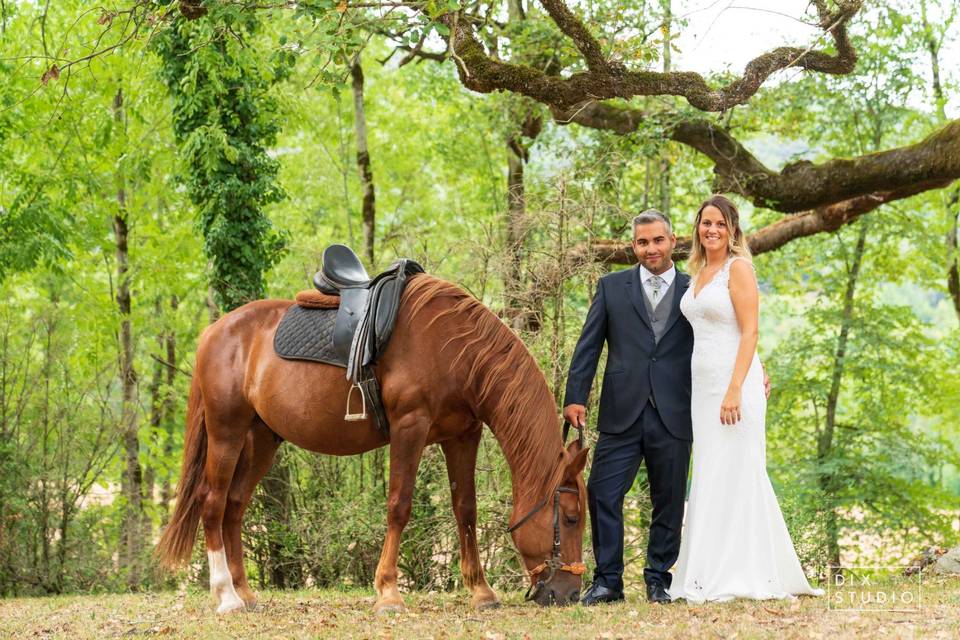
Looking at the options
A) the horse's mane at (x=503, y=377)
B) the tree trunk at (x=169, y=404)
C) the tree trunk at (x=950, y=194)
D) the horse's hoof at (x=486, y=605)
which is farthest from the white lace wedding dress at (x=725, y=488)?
the tree trunk at (x=169, y=404)

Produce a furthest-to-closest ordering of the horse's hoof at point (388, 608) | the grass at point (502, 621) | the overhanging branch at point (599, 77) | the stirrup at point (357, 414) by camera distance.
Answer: the overhanging branch at point (599, 77)
the stirrup at point (357, 414)
the horse's hoof at point (388, 608)
the grass at point (502, 621)

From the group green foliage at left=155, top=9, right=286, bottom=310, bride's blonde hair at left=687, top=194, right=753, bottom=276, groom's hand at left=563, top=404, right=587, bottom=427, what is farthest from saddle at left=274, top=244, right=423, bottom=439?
green foliage at left=155, top=9, right=286, bottom=310

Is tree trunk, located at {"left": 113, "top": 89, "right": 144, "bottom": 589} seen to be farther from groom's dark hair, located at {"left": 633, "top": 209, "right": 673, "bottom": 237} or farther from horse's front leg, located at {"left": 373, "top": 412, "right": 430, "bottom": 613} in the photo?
groom's dark hair, located at {"left": 633, "top": 209, "right": 673, "bottom": 237}

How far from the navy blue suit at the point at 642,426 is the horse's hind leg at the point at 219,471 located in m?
2.17

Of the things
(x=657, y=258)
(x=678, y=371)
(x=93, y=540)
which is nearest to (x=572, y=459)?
(x=678, y=371)

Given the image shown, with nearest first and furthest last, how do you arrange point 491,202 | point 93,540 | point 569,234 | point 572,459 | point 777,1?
point 572,459 < point 569,234 < point 777,1 < point 93,540 < point 491,202

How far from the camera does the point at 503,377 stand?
16.9 feet

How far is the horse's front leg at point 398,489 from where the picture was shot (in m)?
5.22

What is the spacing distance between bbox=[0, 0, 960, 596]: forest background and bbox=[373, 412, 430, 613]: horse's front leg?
2.05 meters

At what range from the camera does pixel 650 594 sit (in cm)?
518

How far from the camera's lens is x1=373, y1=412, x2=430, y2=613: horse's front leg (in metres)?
5.22

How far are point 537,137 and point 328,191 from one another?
8.18 metres

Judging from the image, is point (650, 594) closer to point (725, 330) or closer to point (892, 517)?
point (725, 330)

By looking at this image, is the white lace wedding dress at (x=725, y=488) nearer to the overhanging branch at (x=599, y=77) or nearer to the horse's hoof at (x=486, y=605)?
the horse's hoof at (x=486, y=605)
